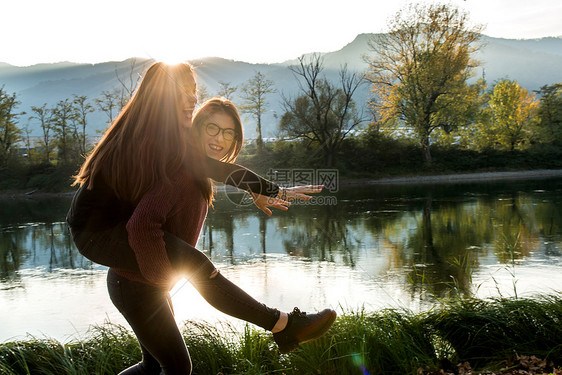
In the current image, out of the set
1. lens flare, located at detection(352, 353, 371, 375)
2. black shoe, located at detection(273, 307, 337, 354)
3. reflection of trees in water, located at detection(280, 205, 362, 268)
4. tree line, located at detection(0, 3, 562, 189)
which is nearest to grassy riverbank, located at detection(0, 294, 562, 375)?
lens flare, located at detection(352, 353, 371, 375)

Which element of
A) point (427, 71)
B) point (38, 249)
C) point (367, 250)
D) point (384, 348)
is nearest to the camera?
point (384, 348)

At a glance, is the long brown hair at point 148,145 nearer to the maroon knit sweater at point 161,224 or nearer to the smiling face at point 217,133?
the maroon knit sweater at point 161,224

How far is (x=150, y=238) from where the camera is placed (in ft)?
4.46

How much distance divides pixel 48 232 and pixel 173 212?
1167cm

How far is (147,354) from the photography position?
5.66 ft

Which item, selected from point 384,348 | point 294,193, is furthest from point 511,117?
point 294,193

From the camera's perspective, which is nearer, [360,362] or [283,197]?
[283,197]

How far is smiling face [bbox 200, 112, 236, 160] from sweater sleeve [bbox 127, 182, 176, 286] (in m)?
0.37

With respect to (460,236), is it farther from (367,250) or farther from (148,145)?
(148,145)

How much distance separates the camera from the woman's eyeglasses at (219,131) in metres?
1.72

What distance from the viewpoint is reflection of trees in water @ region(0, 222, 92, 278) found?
8266mm

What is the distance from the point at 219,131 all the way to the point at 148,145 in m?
0.34

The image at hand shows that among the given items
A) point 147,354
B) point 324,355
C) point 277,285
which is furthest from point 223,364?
point 277,285

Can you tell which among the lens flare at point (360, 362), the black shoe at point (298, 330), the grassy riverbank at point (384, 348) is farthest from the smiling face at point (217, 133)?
the lens flare at point (360, 362)
